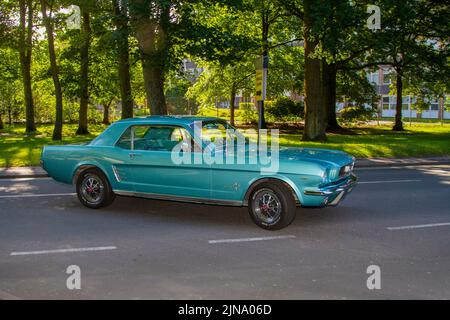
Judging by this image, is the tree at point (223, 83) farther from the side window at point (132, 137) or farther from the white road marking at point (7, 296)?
the white road marking at point (7, 296)

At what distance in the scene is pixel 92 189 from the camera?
8.95 m

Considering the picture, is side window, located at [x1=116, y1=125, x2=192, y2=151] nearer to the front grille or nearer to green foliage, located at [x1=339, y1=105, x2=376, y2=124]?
the front grille

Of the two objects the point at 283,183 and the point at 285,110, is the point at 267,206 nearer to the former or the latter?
the point at 283,183

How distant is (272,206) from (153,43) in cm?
1208

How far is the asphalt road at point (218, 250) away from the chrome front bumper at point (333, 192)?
17.1 inches

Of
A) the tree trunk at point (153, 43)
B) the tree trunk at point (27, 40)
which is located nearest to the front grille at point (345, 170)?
the tree trunk at point (153, 43)

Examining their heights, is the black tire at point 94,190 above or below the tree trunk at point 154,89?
below

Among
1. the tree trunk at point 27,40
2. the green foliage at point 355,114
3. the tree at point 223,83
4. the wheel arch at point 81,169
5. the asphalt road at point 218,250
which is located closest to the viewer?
the asphalt road at point 218,250

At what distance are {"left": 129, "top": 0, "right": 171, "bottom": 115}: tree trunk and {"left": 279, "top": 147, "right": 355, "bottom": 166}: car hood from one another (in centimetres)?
961

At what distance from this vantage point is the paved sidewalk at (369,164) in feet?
44.7

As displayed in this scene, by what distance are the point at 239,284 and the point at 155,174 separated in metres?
3.47

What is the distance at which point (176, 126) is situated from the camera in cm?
830

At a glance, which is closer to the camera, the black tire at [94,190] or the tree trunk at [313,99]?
the black tire at [94,190]
